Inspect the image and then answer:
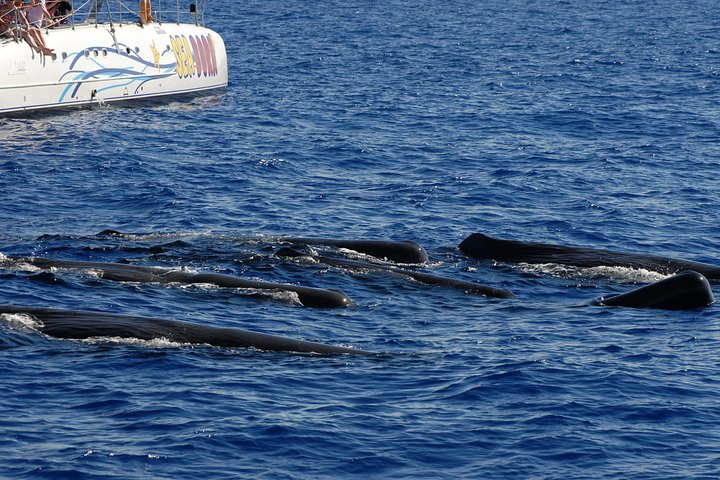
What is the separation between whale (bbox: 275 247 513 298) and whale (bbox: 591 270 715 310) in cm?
276

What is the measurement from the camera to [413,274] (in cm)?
2964

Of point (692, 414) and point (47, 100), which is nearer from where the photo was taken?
point (692, 414)

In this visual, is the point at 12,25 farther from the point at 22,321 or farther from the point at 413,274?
the point at 22,321

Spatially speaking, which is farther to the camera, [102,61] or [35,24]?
[102,61]

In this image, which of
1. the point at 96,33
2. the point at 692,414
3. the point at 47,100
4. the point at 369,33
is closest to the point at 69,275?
the point at 692,414

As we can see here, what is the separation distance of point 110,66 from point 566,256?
95.6ft

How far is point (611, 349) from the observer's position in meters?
24.8

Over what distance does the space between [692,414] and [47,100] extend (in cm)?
3601

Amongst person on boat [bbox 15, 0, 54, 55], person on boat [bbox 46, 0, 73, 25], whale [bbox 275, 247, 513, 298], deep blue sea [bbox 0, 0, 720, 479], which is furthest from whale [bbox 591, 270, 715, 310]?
person on boat [bbox 46, 0, 73, 25]

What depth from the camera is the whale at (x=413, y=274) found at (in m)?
28.8

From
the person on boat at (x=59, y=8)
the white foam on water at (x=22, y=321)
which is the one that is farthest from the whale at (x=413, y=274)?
the person on boat at (x=59, y=8)

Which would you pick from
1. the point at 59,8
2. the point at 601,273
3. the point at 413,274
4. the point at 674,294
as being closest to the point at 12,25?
the point at 59,8

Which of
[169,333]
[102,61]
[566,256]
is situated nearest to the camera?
[169,333]

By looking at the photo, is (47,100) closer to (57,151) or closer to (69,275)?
(57,151)
